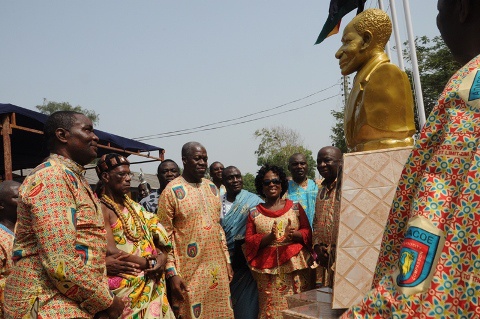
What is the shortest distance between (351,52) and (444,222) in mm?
2472

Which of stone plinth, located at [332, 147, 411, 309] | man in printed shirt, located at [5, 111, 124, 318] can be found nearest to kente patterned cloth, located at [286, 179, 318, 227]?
stone plinth, located at [332, 147, 411, 309]

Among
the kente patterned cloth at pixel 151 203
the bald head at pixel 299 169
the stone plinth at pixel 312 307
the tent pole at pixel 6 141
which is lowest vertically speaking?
the stone plinth at pixel 312 307

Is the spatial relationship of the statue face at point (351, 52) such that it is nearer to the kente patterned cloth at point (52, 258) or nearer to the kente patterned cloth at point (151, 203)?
the kente patterned cloth at point (52, 258)

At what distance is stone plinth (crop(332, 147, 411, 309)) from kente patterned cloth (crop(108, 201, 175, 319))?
5.02 ft

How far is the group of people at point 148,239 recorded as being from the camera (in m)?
2.59

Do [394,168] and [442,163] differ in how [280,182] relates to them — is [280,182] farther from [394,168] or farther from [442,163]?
[442,163]

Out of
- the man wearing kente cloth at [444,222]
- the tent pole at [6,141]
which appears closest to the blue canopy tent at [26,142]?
the tent pole at [6,141]

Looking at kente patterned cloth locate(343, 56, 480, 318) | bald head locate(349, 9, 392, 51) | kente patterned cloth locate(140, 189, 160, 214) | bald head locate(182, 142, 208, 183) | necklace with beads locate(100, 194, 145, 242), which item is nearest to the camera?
kente patterned cloth locate(343, 56, 480, 318)

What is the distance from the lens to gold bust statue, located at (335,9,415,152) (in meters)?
3.23

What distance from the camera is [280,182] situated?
5.51 meters

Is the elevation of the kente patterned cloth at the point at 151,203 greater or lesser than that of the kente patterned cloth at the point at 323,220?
greater

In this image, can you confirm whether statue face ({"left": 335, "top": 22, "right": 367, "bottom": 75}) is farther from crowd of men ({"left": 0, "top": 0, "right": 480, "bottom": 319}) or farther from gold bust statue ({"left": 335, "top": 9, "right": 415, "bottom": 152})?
crowd of men ({"left": 0, "top": 0, "right": 480, "bottom": 319})

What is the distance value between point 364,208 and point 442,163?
1.93m

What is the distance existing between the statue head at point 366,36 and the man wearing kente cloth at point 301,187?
288 cm
